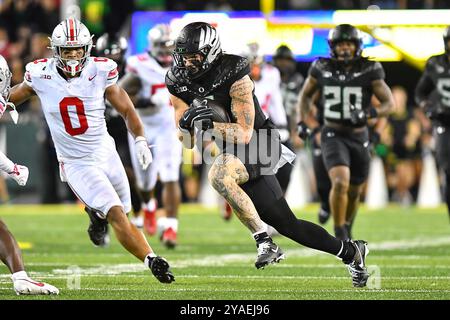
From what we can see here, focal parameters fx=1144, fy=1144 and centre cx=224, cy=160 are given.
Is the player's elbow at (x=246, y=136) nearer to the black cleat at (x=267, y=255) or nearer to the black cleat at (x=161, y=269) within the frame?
the black cleat at (x=267, y=255)

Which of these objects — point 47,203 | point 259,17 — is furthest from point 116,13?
point 47,203

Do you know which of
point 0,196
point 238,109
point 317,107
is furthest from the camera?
point 0,196

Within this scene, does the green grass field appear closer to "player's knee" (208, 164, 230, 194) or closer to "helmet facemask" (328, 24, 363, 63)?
"player's knee" (208, 164, 230, 194)

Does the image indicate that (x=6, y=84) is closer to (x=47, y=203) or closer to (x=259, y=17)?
(x=47, y=203)

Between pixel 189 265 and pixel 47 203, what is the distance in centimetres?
752

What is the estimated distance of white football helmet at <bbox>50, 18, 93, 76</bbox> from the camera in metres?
6.07

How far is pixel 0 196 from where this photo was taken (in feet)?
47.0

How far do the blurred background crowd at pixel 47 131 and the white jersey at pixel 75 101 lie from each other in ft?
25.3

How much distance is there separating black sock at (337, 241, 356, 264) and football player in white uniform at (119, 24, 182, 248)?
3.07m

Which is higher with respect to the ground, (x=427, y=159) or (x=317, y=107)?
(x=317, y=107)

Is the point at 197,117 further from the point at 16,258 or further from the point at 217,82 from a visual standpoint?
the point at 16,258

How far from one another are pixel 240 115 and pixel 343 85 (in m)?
2.40

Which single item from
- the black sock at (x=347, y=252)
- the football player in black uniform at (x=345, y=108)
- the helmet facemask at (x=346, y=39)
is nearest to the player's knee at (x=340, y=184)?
the football player in black uniform at (x=345, y=108)

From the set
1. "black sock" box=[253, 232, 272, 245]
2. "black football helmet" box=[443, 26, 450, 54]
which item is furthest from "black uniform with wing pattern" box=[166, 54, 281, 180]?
"black football helmet" box=[443, 26, 450, 54]
